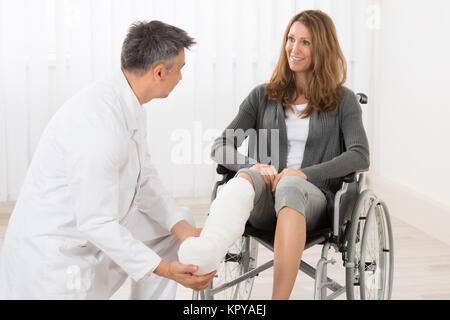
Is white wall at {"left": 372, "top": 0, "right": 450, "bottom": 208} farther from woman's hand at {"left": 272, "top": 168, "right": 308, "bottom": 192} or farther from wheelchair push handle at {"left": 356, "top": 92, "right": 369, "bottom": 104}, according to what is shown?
woman's hand at {"left": 272, "top": 168, "right": 308, "bottom": 192}

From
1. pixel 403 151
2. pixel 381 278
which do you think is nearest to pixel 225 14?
pixel 403 151

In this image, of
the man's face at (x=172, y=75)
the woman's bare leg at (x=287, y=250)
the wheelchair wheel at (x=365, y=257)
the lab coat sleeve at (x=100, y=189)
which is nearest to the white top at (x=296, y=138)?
the wheelchair wheel at (x=365, y=257)

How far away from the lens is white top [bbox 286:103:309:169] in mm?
2234

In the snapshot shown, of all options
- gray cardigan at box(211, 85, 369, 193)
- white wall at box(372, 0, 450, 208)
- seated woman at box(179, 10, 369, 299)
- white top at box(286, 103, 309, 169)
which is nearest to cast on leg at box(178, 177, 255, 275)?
seated woman at box(179, 10, 369, 299)

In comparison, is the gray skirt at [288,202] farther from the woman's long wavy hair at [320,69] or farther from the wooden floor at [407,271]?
the wooden floor at [407,271]

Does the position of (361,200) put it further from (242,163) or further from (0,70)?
(0,70)

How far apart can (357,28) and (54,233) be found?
258 cm

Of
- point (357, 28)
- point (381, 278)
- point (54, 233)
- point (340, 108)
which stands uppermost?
point (357, 28)

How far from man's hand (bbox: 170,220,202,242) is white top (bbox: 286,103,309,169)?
1.48ft

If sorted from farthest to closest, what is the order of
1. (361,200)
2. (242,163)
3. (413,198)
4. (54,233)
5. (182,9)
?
(182,9)
(413,198)
(242,163)
(361,200)
(54,233)

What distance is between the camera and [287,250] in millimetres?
Answer: 1821

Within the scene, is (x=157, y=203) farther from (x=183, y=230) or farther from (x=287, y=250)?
(x=287, y=250)

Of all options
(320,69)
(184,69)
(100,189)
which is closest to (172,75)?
(100,189)

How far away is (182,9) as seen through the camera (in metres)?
3.61
